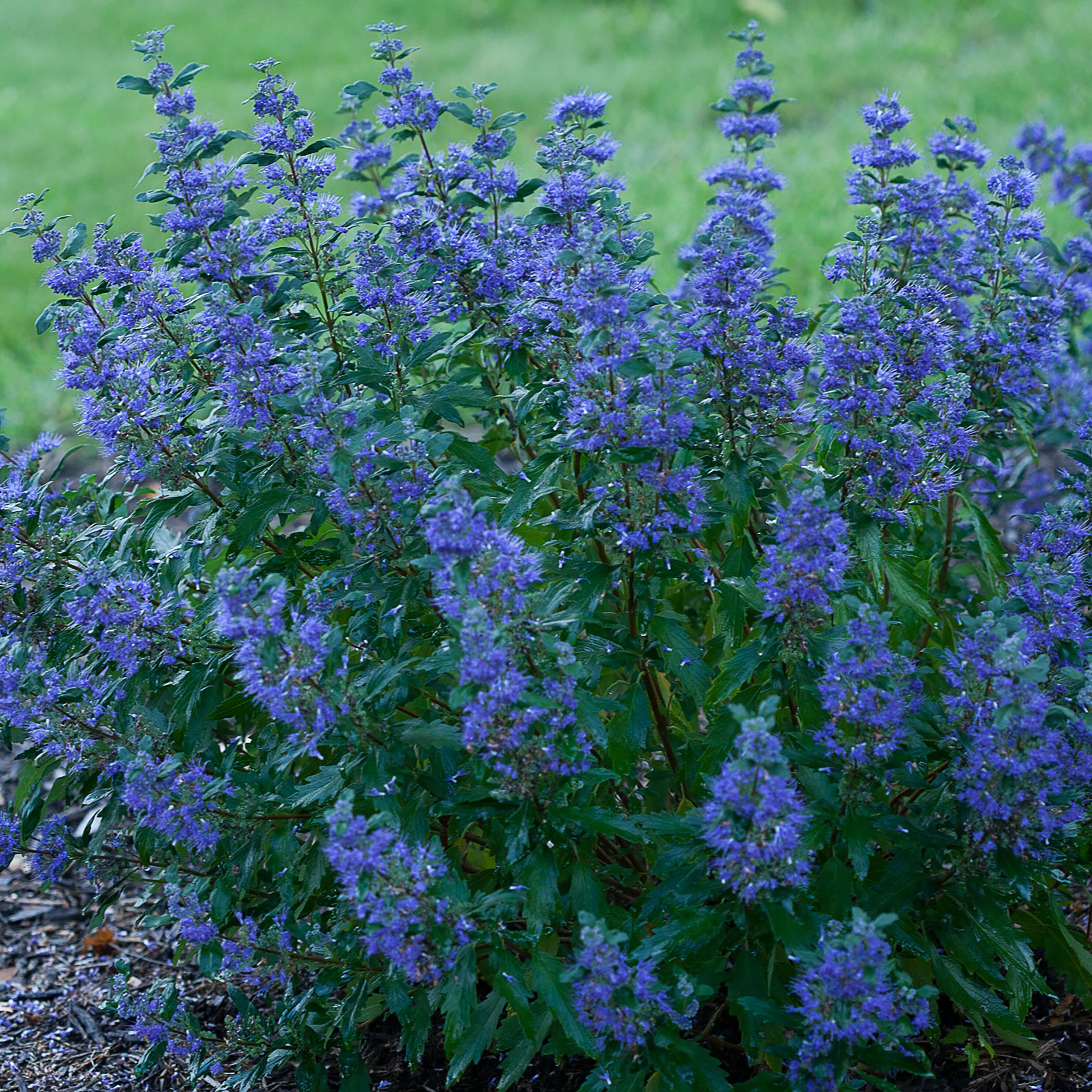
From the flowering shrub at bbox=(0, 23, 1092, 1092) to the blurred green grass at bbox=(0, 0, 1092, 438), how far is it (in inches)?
189

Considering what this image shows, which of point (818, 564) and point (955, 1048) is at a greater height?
point (818, 564)

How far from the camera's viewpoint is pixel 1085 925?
345 cm

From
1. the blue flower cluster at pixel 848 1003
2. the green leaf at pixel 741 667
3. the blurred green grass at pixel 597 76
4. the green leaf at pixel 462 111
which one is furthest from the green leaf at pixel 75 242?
the blurred green grass at pixel 597 76

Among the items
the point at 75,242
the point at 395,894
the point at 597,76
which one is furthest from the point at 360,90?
the point at 597,76

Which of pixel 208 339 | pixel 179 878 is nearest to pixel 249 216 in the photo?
pixel 208 339

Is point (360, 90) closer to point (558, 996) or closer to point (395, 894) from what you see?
point (395, 894)

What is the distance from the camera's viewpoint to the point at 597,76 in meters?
12.9

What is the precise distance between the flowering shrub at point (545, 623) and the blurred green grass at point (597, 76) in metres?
4.80

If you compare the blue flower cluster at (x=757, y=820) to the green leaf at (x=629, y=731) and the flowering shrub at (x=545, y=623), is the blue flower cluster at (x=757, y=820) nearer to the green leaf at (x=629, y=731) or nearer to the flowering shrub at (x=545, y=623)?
the flowering shrub at (x=545, y=623)

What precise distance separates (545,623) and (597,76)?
11934 millimetres

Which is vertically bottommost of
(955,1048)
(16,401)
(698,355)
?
(16,401)

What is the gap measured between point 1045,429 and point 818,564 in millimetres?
2486

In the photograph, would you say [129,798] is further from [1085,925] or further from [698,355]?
[1085,925]

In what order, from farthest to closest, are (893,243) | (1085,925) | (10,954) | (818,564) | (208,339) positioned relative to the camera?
(10,954) < (1085,925) < (893,243) < (208,339) < (818,564)
